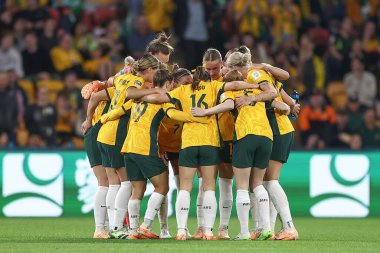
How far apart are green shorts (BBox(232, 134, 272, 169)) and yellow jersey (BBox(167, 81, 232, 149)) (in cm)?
28

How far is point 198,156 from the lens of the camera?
40.0 ft

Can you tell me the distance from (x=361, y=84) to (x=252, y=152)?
8700 mm

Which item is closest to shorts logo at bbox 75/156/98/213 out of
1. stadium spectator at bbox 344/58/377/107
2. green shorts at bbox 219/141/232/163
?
green shorts at bbox 219/141/232/163

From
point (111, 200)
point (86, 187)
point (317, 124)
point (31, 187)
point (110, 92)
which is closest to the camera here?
point (111, 200)

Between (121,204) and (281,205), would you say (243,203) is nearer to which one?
(281,205)

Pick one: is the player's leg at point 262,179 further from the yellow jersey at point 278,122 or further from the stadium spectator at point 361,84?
the stadium spectator at point 361,84

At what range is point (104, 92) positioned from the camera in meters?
13.0

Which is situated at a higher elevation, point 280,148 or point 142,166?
point 280,148

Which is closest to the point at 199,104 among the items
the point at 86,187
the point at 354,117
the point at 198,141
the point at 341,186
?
the point at 198,141

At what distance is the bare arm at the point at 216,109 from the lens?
12.0 meters

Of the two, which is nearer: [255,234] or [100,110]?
[255,234]

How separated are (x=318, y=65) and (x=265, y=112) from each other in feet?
27.3

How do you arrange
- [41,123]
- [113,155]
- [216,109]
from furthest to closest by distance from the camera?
[41,123] < [113,155] < [216,109]

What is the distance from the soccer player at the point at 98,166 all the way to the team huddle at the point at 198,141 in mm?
18
